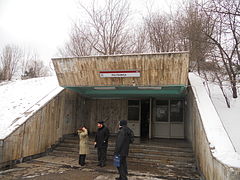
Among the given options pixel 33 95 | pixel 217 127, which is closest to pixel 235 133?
pixel 217 127

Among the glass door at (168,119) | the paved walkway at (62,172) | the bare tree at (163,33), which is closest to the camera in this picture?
the paved walkway at (62,172)

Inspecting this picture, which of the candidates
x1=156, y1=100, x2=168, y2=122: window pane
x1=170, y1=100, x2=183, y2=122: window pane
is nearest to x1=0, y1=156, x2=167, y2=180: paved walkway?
x1=156, y1=100, x2=168, y2=122: window pane

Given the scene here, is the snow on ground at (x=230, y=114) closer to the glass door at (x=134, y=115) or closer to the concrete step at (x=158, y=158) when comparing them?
the concrete step at (x=158, y=158)

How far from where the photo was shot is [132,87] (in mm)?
9359

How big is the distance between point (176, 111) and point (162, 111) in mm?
853

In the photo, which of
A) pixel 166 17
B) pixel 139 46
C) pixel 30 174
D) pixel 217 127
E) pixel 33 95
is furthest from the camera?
pixel 139 46

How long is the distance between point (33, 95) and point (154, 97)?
7104 millimetres

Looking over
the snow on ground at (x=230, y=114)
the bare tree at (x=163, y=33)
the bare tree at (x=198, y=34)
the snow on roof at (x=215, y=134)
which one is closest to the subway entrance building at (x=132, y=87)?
the snow on roof at (x=215, y=134)

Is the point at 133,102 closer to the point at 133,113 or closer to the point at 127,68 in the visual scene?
the point at 133,113

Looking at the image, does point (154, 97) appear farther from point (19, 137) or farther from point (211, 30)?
point (19, 137)

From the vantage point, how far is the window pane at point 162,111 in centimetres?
1190

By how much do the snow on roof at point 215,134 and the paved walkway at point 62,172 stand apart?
2.14 metres

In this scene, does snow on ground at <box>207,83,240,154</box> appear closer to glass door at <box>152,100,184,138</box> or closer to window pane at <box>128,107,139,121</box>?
glass door at <box>152,100,184,138</box>

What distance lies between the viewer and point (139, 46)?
18984 mm
